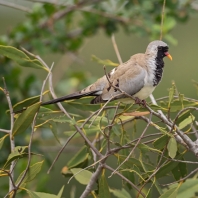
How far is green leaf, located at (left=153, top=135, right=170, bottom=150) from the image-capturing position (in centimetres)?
218

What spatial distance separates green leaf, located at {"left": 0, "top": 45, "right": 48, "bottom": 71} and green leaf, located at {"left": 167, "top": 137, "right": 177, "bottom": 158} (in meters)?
0.62

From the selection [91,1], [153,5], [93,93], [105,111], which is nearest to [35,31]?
[91,1]

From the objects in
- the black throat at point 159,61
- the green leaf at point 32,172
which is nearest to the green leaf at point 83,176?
the green leaf at point 32,172

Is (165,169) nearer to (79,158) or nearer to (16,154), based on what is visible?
(79,158)

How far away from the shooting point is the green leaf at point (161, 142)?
2.18 meters

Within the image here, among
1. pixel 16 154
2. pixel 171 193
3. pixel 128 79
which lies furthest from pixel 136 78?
pixel 16 154

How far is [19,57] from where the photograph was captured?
237 centimetres

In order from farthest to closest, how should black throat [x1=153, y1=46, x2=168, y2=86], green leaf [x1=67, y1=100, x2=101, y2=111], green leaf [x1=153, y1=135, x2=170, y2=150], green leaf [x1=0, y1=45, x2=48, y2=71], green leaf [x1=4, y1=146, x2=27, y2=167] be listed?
black throat [x1=153, y1=46, x2=168, y2=86] → green leaf [x1=67, y1=100, x2=101, y2=111] → green leaf [x1=0, y1=45, x2=48, y2=71] → green leaf [x1=153, y1=135, x2=170, y2=150] → green leaf [x1=4, y1=146, x2=27, y2=167]

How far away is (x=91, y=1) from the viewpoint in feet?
13.0

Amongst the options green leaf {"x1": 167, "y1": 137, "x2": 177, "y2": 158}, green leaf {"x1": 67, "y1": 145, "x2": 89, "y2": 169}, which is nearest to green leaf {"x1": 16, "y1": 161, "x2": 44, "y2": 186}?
green leaf {"x1": 67, "y1": 145, "x2": 89, "y2": 169}

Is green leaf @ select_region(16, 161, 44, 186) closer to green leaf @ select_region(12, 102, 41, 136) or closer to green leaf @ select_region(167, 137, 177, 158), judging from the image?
green leaf @ select_region(12, 102, 41, 136)

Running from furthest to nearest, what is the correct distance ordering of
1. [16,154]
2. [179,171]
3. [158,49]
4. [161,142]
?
[158,49], [179,171], [161,142], [16,154]

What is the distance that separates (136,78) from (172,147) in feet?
2.06

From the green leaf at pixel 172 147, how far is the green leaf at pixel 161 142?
2cm
